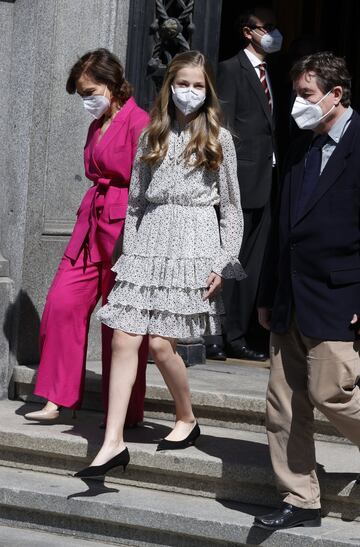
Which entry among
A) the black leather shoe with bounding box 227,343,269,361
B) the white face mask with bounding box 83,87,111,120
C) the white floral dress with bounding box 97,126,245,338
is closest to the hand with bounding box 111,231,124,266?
the white floral dress with bounding box 97,126,245,338

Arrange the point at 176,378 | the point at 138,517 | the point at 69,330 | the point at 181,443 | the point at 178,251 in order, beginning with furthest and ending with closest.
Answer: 1. the point at 69,330
2. the point at 181,443
3. the point at 176,378
4. the point at 178,251
5. the point at 138,517

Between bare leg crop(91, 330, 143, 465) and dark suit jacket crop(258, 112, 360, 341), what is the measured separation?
0.85 metres

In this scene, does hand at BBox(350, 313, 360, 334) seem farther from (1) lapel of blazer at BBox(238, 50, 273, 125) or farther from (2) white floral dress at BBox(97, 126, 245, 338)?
(1) lapel of blazer at BBox(238, 50, 273, 125)

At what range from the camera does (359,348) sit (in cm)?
535

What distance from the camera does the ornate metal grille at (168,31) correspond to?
759cm

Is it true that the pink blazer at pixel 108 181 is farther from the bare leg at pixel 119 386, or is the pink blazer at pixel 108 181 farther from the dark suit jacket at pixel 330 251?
the dark suit jacket at pixel 330 251

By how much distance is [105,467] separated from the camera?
19.2 feet

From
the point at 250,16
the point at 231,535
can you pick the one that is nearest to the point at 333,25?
the point at 250,16

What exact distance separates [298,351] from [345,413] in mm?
334

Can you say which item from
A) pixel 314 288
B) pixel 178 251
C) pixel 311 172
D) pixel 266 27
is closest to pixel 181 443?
pixel 178 251

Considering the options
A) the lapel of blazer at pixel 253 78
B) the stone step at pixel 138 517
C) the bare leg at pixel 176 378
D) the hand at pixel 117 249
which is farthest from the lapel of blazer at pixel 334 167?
the lapel of blazer at pixel 253 78

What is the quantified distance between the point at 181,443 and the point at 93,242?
1146 mm

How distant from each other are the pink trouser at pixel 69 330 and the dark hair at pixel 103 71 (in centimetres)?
84

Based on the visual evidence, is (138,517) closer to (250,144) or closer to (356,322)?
(356,322)
